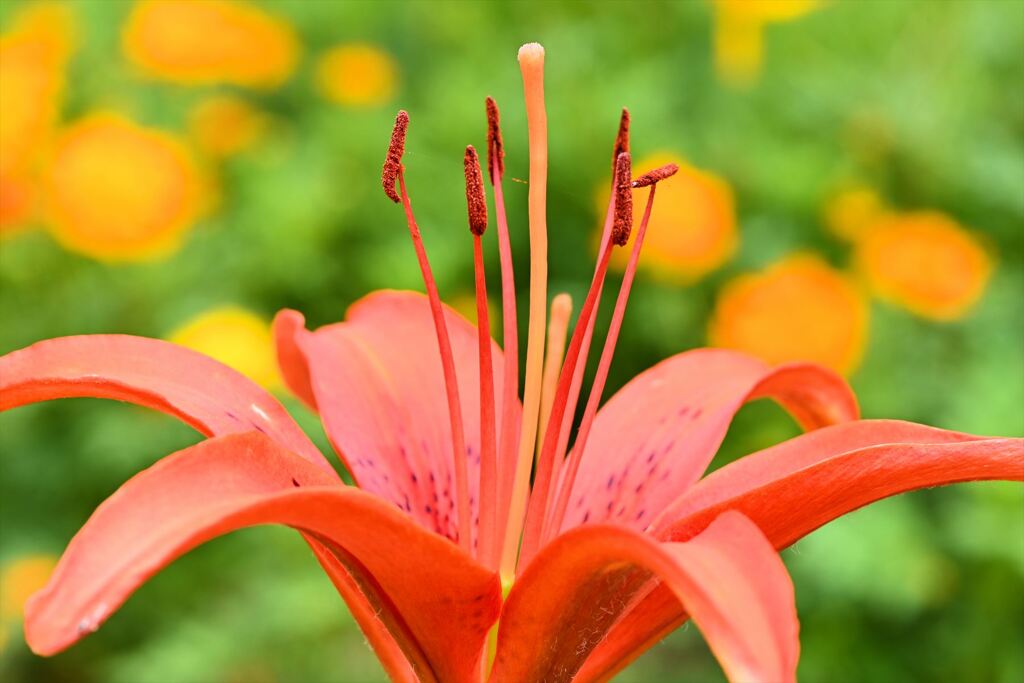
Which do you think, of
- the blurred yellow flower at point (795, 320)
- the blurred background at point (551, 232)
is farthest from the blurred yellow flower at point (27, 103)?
the blurred yellow flower at point (795, 320)

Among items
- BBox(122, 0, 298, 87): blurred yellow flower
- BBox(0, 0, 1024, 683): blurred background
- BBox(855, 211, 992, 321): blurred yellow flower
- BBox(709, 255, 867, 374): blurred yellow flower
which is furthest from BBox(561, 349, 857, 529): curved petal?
BBox(122, 0, 298, 87): blurred yellow flower

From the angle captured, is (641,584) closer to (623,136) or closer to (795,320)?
(623,136)

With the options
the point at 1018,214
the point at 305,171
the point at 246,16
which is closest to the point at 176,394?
the point at 305,171

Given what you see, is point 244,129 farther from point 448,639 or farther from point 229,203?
point 448,639

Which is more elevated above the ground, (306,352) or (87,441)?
(306,352)

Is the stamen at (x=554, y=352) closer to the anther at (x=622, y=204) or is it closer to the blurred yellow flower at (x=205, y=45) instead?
the anther at (x=622, y=204)
